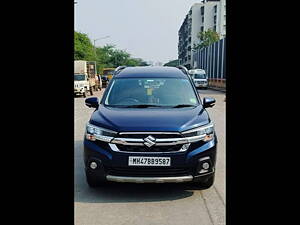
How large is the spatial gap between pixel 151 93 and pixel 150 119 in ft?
3.17

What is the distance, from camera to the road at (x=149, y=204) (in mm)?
3773

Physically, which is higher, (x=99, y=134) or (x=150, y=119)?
(x=150, y=119)

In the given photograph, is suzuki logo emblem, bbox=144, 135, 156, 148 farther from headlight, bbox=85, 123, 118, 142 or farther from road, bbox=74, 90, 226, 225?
road, bbox=74, 90, 226, 225

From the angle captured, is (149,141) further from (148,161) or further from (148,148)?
(148,161)

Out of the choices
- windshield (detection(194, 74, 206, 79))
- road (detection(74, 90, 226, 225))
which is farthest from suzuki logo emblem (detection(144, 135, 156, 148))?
windshield (detection(194, 74, 206, 79))

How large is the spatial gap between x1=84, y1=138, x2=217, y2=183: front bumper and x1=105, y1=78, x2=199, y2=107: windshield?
1003 mm

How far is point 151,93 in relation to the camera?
529 centimetres

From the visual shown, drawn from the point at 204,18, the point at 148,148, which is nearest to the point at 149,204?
the point at 148,148

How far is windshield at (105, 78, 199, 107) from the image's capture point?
5121mm

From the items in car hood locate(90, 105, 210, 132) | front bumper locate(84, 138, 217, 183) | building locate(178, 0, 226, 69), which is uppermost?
building locate(178, 0, 226, 69)

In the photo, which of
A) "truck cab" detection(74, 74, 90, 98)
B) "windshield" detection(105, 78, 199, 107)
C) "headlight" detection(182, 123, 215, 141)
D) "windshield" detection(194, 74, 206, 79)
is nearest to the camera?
"headlight" detection(182, 123, 215, 141)
